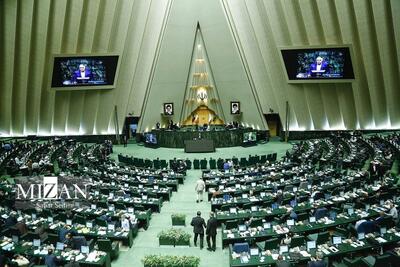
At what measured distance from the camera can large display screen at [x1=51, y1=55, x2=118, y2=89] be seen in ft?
103

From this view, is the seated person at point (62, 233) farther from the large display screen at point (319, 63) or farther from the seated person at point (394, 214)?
the large display screen at point (319, 63)

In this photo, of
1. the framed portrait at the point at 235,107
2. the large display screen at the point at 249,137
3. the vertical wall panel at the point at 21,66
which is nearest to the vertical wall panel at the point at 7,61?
the vertical wall panel at the point at 21,66

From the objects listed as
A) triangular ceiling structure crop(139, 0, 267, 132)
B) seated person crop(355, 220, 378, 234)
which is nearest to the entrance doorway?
triangular ceiling structure crop(139, 0, 267, 132)

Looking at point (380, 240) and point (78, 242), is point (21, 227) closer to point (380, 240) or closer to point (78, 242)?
point (78, 242)

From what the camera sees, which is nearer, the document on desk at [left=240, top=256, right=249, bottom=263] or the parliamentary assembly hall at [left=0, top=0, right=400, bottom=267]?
the document on desk at [left=240, top=256, right=249, bottom=263]

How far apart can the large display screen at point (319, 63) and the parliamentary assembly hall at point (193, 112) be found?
0.28ft

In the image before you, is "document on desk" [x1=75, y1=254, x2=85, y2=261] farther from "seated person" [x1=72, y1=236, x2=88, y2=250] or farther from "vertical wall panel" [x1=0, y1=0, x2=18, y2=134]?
"vertical wall panel" [x1=0, y1=0, x2=18, y2=134]

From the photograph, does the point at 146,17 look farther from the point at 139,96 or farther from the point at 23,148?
the point at 23,148

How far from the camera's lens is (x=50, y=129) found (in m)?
34.8

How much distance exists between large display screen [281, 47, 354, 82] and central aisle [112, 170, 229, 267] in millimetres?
16767

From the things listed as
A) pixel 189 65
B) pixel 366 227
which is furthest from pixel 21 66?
pixel 366 227

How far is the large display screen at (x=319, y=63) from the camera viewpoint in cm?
2947

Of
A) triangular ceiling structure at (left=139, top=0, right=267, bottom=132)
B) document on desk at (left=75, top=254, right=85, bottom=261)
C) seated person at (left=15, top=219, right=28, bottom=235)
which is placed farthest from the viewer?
triangular ceiling structure at (left=139, top=0, right=267, bottom=132)

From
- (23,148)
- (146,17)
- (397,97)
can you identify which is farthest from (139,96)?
(397,97)
